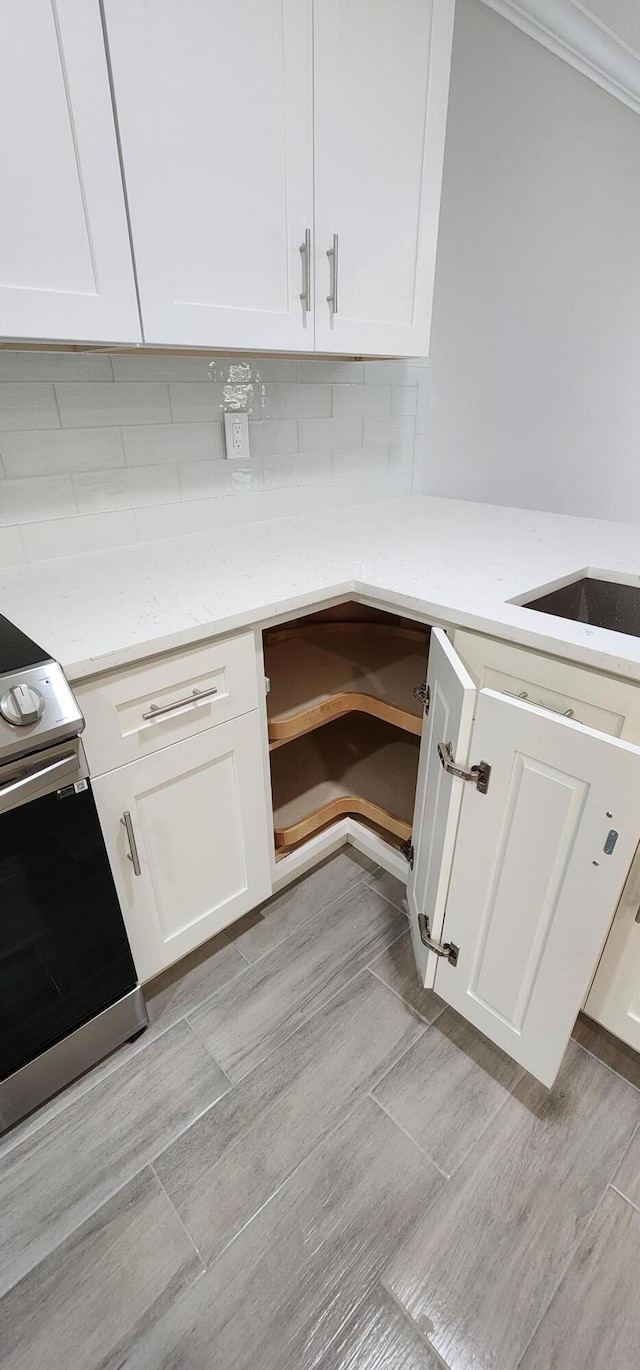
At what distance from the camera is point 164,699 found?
3.35ft

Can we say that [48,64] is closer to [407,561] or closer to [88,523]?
[88,523]

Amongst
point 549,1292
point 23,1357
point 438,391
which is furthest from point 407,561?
point 23,1357

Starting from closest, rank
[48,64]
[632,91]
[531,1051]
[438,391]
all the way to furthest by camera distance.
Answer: [48,64]
[531,1051]
[438,391]
[632,91]

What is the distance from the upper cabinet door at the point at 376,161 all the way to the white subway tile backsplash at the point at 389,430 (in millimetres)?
416

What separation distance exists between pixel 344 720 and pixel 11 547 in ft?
3.66

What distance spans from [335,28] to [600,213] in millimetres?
1887

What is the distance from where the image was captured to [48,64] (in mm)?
798

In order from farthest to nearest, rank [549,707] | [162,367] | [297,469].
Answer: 1. [297,469]
2. [162,367]
3. [549,707]

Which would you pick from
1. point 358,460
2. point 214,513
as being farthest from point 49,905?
point 358,460

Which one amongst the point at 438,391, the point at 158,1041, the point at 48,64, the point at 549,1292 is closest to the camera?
the point at 48,64

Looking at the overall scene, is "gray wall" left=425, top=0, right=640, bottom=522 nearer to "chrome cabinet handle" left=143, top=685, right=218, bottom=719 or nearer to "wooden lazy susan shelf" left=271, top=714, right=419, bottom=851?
"wooden lazy susan shelf" left=271, top=714, right=419, bottom=851

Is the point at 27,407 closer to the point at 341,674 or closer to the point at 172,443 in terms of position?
the point at 172,443

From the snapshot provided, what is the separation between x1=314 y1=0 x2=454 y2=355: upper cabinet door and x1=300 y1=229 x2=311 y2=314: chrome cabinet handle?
3 cm

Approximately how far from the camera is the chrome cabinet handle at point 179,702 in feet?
3.29
